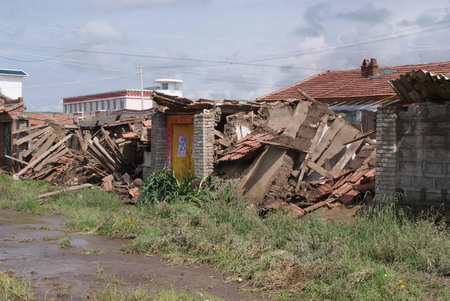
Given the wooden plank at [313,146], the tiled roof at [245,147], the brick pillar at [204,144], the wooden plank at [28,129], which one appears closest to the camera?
the wooden plank at [313,146]

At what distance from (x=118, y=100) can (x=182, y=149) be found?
1735 inches

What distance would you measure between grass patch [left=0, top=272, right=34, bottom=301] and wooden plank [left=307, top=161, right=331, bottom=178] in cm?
750

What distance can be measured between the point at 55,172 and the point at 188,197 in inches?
390

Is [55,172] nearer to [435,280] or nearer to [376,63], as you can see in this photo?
[376,63]

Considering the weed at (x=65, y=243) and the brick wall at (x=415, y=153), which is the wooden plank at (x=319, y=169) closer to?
the brick wall at (x=415, y=153)

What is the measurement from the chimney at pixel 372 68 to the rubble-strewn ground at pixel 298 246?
16.3 metres

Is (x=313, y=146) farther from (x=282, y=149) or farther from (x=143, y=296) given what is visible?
(x=143, y=296)

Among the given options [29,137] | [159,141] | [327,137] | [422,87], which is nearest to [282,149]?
[327,137]

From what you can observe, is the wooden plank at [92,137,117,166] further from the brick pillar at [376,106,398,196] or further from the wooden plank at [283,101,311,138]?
the brick pillar at [376,106,398,196]

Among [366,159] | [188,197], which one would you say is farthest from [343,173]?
[188,197]

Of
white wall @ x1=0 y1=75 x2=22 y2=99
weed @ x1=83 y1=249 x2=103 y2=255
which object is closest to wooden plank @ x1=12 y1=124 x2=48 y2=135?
weed @ x1=83 y1=249 x2=103 y2=255

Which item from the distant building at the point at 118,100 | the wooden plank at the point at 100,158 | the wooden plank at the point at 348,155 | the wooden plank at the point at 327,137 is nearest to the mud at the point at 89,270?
the wooden plank at the point at 327,137

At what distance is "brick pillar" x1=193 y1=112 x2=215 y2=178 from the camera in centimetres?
1487

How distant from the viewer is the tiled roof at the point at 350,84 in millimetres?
24109
